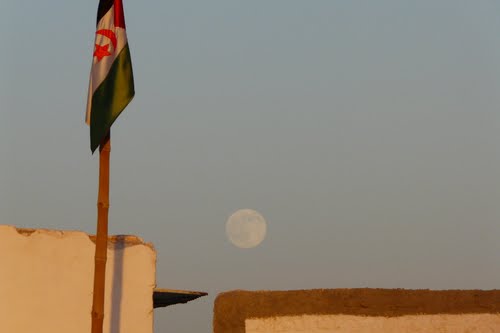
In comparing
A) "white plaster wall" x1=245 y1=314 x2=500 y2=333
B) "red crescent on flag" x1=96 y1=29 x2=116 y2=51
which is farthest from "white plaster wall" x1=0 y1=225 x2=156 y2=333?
"red crescent on flag" x1=96 y1=29 x2=116 y2=51

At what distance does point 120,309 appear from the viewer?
1561cm

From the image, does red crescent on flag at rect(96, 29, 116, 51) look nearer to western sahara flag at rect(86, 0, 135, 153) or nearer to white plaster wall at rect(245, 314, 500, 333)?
western sahara flag at rect(86, 0, 135, 153)

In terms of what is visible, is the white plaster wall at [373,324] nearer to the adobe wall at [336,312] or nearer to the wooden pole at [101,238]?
the adobe wall at [336,312]

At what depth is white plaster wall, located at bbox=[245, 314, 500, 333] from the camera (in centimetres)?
1622

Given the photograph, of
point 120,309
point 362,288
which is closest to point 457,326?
point 362,288

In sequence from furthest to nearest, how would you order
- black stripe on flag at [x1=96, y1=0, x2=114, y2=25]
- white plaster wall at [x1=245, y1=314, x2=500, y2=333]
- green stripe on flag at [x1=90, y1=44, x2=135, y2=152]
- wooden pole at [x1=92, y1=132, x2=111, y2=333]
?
white plaster wall at [x1=245, y1=314, x2=500, y2=333] < black stripe on flag at [x1=96, y1=0, x2=114, y2=25] < green stripe on flag at [x1=90, y1=44, x2=135, y2=152] < wooden pole at [x1=92, y1=132, x2=111, y2=333]

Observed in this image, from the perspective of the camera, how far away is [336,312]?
16328mm

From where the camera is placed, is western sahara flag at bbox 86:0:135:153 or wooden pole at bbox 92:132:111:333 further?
western sahara flag at bbox 86:0:135:153

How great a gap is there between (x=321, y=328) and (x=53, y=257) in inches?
210

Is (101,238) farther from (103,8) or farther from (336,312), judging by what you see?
(336,312)

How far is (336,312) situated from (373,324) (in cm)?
79

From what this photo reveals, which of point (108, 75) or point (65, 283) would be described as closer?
point (108, 75)

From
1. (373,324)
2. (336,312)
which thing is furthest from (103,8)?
(373,324)

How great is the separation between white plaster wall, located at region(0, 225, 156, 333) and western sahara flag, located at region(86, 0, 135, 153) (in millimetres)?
4671
